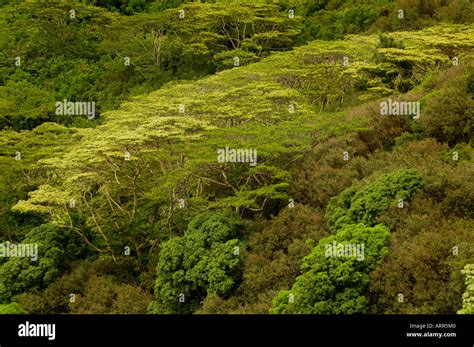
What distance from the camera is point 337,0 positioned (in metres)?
38.5

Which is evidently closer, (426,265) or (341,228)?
(426,265)

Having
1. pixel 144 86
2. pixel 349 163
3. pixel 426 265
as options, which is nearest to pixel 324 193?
pixel 349 163

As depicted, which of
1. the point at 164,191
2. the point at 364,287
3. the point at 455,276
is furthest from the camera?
the point at 164,191

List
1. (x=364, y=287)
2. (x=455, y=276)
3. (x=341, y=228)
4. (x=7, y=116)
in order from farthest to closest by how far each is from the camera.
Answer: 1. (x=7, y=116)
2. (x=341, y=228)
3. (x=364, y=287)
4. (x=455, y=276)

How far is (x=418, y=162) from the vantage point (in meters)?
15.2

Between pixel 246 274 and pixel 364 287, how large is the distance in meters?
2.98

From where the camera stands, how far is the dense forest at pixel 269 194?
12.7 m

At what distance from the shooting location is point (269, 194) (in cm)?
1662

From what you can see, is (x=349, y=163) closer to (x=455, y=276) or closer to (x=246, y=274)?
(x=246, y=274)

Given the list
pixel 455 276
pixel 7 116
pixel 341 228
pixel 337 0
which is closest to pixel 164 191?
pixel 341 228

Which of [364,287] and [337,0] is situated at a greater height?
[337,0]

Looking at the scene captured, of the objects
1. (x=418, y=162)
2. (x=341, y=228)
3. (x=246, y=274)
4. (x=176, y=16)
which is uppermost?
(x=176, y=16)

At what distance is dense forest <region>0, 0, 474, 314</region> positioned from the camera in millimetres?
12711

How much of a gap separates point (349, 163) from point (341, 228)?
9.38 feet
